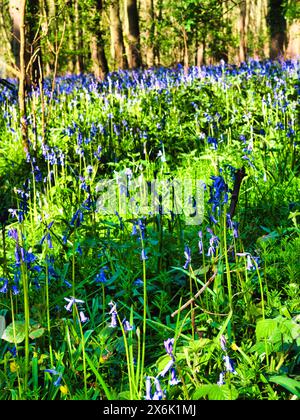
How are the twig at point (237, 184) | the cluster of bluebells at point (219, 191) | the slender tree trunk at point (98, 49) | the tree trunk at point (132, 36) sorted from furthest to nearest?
1. the tree trunk at point (132, 36)
2. the slender tree trunk at point (98, 49)
3. the twig at point (237, 184)
4. the cluster of bluebells at point (219, 191)

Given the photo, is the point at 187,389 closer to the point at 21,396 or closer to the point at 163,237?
the point at 21,396

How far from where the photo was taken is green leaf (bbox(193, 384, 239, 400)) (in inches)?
61.9

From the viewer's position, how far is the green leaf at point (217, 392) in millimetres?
1572

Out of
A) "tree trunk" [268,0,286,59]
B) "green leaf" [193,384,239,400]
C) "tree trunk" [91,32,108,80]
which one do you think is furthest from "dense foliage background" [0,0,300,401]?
"tree trunk" [268,0,286,59]

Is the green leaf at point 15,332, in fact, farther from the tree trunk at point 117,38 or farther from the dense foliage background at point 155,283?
the tree trunk at point 117,38

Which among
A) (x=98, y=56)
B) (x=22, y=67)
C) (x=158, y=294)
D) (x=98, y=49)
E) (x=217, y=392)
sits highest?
(x=98, y=49)

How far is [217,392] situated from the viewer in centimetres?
159

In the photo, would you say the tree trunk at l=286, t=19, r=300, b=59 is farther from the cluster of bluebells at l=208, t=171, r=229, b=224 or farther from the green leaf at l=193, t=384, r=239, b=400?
the green leaf at l=193, t=384, r=239, b=400

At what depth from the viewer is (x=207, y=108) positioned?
5.98 m

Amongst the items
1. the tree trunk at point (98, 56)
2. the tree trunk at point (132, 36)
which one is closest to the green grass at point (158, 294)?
the tree trunk at point (98, 56)

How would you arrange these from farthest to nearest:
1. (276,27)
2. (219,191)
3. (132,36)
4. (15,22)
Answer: (276,27)
(132,36)
(15,22)
(219,191)

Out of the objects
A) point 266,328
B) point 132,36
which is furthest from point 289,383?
point 132,36

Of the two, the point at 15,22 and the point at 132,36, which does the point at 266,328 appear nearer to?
the point at 15,22
